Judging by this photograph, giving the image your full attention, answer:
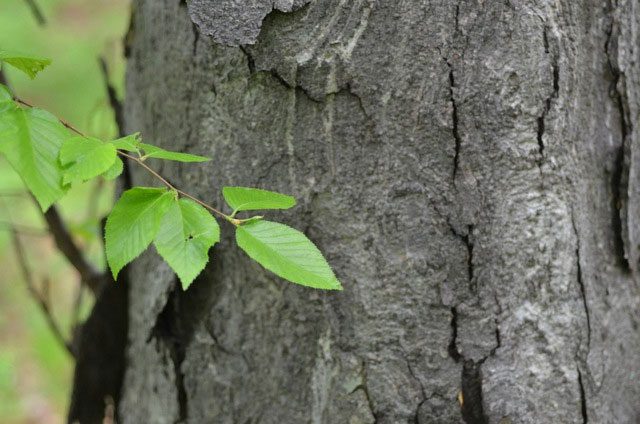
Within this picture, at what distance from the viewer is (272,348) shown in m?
1.05

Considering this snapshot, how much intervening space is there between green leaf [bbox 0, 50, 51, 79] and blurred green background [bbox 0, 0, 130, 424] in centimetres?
83

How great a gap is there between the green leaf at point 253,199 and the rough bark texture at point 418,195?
0.18 meters

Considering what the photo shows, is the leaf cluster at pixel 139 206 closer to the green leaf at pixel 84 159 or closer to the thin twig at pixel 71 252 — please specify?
the green leaf at pixel 84 159

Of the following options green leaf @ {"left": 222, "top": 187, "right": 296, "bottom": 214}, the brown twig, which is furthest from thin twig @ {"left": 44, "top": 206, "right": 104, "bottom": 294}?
green leaf @ {"left": 222, "top": 187, "right": 296, "bottom": 214}

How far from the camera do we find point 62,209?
12.4 feet

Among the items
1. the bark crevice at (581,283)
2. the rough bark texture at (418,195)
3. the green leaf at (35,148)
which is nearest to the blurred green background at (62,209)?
the rough bark texture at (418,195)

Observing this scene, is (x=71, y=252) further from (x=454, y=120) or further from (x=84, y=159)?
(x=454, y=120)

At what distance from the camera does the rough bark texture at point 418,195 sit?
0.90 metres

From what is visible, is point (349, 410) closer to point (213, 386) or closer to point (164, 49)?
point (213, 386)

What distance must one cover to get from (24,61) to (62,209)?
126 inches

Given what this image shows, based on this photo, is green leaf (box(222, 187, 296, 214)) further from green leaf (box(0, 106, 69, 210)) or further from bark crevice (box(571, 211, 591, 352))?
bark crevice (box(571, 211, 591, 352))

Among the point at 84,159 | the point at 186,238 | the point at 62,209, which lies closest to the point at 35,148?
the point at 84,159

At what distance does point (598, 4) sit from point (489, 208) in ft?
1.12

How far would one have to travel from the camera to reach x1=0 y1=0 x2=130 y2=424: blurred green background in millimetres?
2992
